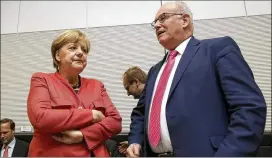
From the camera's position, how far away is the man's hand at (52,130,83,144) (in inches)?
51.3

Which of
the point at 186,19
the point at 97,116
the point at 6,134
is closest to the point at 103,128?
the point at 97,116

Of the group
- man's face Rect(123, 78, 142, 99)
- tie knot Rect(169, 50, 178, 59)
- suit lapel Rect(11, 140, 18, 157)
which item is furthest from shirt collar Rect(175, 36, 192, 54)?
suit lapel Rect(11, 140, 18, 157)

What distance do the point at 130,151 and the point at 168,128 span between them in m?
0.24

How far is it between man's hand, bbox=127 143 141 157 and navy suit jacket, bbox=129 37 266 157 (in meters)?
0.21

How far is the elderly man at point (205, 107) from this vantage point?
1.11m

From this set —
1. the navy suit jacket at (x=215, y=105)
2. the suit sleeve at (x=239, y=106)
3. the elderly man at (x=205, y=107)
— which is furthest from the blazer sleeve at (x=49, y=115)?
the suit sleeve at (x=239, y=106)

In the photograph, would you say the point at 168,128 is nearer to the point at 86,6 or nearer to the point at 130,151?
the point at 130,151

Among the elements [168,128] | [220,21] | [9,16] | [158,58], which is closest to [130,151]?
[168,128]

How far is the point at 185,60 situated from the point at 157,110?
11.1 inches

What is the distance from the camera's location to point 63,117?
4.25 ft

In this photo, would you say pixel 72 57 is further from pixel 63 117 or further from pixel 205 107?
pixel 205 107

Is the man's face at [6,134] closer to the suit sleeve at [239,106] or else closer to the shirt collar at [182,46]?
the shirt collar at [182,46]

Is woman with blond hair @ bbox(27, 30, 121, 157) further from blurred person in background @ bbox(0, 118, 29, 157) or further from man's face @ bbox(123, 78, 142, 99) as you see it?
blurred person in background @ bbox(0, 118, 29, 157)

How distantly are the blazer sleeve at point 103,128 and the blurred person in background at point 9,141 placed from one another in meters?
2.39
